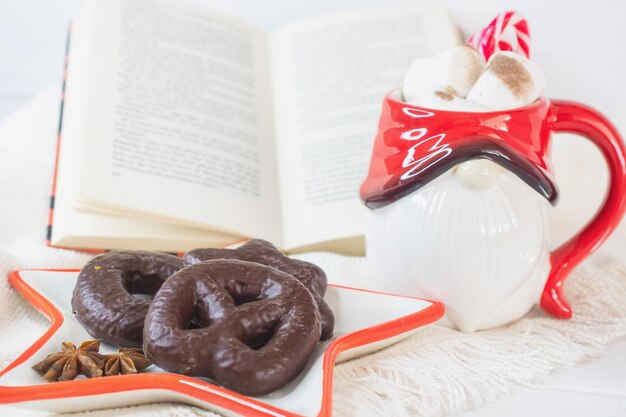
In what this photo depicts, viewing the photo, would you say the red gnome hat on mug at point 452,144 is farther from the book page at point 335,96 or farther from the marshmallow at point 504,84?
the book page at point 335,96

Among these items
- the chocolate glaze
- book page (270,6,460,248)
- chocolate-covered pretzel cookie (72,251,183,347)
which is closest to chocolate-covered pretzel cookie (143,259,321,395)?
chocolate-covered pretzel cookie (72,251,183,347)

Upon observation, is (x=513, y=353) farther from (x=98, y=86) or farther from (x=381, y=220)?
(x=98, y=86)

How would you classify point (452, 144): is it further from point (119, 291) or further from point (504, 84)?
point (119, 291)

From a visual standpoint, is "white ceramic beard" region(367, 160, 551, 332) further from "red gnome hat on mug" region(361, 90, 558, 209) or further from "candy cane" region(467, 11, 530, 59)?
"candy cane" region(467, 11, 530, 59)

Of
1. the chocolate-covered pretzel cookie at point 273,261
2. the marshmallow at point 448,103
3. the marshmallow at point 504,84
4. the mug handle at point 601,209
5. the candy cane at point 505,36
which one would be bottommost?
the chocolate-covered pretzel cookie at point 273,261

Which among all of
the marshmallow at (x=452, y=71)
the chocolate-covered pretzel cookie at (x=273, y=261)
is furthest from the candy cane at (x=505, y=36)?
the chocolate-covered pretzel cookie at (x=273, y=261)

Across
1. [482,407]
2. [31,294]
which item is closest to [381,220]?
[482,407]
